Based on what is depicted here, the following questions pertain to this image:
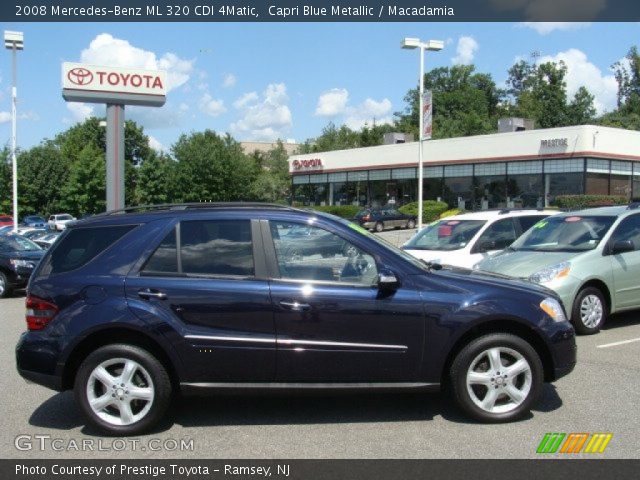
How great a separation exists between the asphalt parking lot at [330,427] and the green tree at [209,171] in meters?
53.2

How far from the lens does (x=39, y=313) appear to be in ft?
15.7

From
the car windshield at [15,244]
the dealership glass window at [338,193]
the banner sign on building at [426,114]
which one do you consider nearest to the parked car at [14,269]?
the car windshield at [15,244]

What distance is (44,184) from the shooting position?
6253 cm

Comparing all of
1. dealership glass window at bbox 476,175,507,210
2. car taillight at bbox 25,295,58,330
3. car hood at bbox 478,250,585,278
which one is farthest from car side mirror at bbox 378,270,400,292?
dealership glass window at bbox 476,175,507,210

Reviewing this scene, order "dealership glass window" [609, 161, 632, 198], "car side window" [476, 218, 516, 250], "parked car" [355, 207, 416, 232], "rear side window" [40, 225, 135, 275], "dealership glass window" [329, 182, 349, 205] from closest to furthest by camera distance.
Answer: "rear side window" [40, 225, 135, 275] < "car side window" [476, 218, 516, 250] < "dealership glass window" [609, 161, 632, 198] < "parked car" [355, 207, 416, 232] < "dealership glass window" [329, 182, 349, 205]

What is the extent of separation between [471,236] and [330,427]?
6.28 m

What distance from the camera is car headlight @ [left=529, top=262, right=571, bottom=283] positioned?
26.2 ft

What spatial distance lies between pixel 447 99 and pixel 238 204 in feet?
282

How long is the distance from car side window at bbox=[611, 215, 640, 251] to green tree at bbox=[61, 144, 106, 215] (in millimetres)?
57232

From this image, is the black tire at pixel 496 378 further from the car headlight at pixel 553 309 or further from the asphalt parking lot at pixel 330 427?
the car headlight at pixel 553 309

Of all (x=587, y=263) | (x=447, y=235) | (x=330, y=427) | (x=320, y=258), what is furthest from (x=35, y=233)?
(x=330, y=427)

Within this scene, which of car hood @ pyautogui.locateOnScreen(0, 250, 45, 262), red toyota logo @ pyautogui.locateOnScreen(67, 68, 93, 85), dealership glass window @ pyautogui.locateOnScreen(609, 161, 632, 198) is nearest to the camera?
car hood @ pyautogui.locateOnScreen(0, 250, 45, 262)

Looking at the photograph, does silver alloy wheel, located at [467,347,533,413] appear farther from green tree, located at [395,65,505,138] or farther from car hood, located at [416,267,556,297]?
green tree, located at [395,65,505,138]

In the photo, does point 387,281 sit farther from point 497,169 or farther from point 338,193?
point 338,193
